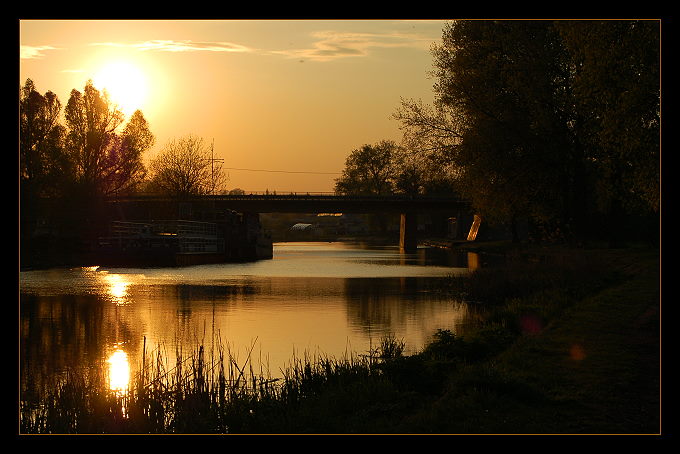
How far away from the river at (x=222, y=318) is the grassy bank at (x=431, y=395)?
271 cm

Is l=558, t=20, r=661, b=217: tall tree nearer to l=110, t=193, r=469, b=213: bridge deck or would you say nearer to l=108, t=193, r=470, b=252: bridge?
l=108, t=193, r=470, b=252: bridge

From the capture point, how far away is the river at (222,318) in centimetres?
2455

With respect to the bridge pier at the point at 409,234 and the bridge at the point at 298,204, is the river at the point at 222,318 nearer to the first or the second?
the bridge at the point at 298,204

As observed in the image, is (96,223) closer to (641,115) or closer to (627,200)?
(627,200)

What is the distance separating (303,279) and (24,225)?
28034 millimetres

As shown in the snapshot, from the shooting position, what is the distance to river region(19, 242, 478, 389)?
24.5m

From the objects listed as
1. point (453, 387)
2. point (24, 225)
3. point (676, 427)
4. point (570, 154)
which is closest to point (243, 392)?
point (453, 387)

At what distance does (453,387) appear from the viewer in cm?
1505

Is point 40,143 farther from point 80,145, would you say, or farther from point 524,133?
point 524,133

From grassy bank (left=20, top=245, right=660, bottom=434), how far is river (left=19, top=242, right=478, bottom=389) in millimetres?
2711

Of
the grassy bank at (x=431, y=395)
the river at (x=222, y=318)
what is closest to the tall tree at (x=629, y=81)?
the river at (x=222, y=318)

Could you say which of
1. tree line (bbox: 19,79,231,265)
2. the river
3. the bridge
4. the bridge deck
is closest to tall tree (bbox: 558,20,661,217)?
the river

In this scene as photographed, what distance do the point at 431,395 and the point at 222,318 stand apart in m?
18.8

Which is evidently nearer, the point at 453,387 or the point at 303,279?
the point at 453,387
